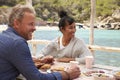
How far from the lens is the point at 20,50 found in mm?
1353

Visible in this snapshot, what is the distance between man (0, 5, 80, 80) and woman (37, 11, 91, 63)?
923mm

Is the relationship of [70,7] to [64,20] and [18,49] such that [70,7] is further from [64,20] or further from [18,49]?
[18,49]

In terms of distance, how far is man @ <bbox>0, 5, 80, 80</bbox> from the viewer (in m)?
1.36

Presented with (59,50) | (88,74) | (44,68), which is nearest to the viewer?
(88,74)

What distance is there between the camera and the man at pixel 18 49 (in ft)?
4.46

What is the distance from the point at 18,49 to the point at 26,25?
0.16 m

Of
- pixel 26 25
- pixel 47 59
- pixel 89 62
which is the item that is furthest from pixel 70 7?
pixel 26 25

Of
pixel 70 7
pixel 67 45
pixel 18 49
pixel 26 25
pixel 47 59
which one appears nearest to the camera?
pixel 18 49

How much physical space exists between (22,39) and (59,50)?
3.71ft

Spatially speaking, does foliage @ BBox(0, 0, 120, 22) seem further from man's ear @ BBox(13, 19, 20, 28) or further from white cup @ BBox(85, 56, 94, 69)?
man's ear @ BBox(13, 19, 20, 28)

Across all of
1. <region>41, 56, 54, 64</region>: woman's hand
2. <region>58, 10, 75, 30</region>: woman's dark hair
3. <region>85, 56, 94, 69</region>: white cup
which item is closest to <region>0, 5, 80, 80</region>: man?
<region>85, 56, 94, 69</region>: white cup

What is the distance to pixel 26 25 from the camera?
4.78 ft

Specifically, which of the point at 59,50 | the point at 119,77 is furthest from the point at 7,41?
the point at 59,50

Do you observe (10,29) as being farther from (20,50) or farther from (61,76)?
(61,76)
